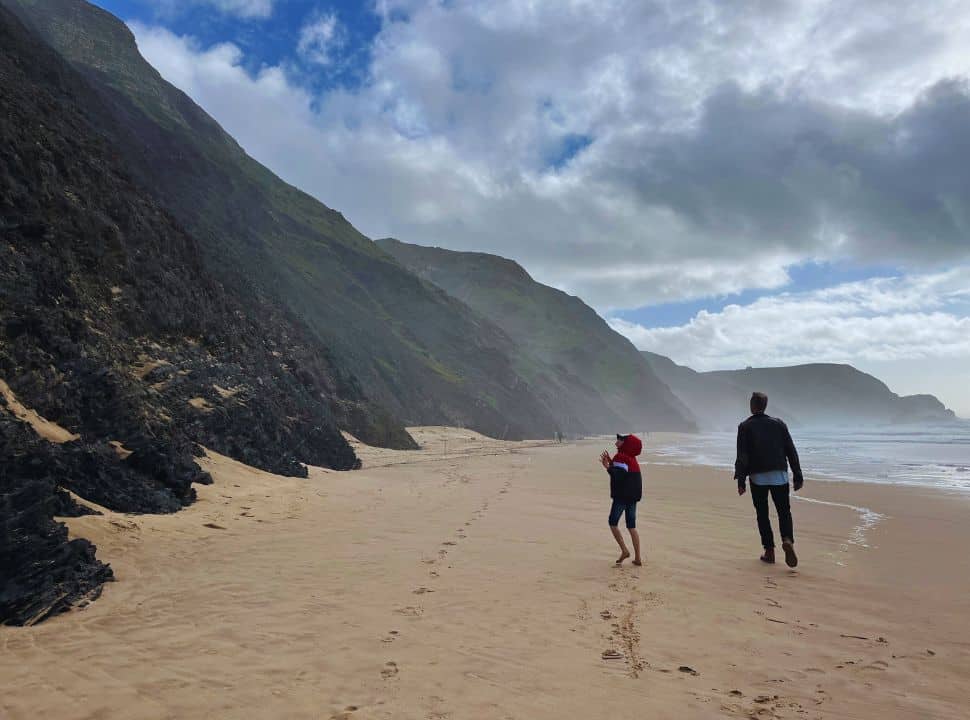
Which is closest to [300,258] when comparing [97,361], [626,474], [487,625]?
[97,361]

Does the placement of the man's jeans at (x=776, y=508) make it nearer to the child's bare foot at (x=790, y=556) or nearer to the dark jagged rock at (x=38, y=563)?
the child's bare foot at (x=790, y=556)

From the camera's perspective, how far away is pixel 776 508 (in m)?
7.42

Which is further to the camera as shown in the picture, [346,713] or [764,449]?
[764,449]

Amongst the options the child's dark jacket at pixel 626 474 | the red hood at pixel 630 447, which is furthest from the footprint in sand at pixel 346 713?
the red hood at pixel 630 447

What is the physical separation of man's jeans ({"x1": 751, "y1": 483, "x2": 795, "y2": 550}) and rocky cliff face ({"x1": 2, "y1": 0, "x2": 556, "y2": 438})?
22532mm

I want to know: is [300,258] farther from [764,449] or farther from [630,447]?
[764,449]

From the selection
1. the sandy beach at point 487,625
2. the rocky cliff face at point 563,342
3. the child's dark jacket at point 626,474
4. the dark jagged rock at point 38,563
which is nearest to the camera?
the sandy beach at point 487,625

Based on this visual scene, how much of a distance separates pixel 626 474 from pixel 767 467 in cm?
183

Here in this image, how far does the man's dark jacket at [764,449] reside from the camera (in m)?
7.50

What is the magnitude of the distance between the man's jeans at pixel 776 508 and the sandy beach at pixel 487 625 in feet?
1.55

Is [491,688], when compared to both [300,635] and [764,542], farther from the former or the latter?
[764,542]

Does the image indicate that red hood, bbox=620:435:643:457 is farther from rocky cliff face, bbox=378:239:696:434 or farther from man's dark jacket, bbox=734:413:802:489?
rocky cliff face, bbox=378:239:696:434

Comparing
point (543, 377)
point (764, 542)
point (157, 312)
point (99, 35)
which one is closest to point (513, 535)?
point (764, 542)

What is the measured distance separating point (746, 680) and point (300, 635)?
3.29 meters
